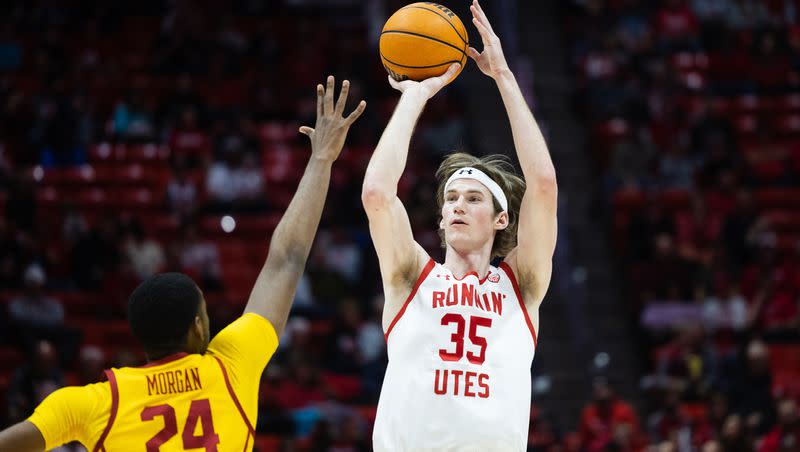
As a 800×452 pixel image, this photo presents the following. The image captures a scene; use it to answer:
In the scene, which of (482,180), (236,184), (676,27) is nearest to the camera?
(482,180)

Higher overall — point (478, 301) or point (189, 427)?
point (478, 301)

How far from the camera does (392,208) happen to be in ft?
17.0

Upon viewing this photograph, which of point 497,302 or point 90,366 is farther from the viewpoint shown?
point 90,366

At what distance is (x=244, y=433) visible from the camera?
14.1 ft

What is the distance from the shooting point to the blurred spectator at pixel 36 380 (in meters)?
11.5

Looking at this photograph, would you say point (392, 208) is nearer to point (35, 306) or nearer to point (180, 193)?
point (35, 306)

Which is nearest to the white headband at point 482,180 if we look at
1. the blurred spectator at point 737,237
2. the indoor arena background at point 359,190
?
the indoor arena background at point 359,190

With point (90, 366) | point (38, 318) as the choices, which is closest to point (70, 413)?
point (90, 366)

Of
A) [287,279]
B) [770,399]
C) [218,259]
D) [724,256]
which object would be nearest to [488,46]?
[287,279]

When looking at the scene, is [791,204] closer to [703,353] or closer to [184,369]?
[703,353]

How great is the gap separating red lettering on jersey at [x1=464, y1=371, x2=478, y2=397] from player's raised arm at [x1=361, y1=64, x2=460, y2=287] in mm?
544

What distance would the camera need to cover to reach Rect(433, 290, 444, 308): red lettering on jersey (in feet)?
17.1

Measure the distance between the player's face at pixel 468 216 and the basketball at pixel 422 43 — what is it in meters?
0.66

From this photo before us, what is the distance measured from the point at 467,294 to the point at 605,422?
339 inches
